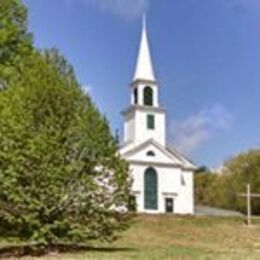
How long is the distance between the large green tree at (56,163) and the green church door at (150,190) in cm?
3969

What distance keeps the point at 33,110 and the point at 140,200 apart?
133ft

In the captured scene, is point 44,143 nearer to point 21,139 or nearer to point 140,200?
point 21,139

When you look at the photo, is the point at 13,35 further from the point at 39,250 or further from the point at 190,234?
the point at 39,250

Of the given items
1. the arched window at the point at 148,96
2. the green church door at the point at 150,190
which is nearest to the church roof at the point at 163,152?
the green church door at the point at 150,190

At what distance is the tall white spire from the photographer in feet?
226

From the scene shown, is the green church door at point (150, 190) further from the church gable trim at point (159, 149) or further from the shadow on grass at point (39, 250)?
the shadow on grass at point (39, 250)

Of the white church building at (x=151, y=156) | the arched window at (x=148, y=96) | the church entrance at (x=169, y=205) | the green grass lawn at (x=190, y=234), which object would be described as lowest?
the green grass lawn at (x=190, y=234)

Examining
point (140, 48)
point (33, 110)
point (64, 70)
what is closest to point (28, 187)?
point (33, 110)

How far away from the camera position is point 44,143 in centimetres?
2181

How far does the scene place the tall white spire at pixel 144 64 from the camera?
69.0 meters

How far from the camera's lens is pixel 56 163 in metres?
22.0

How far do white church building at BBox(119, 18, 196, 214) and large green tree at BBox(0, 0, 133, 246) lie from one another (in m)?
37.2

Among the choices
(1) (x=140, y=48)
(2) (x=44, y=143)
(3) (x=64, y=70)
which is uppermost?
(1) (x=140, y=48)

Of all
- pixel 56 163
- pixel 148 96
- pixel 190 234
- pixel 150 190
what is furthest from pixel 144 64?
pixel 56 163
